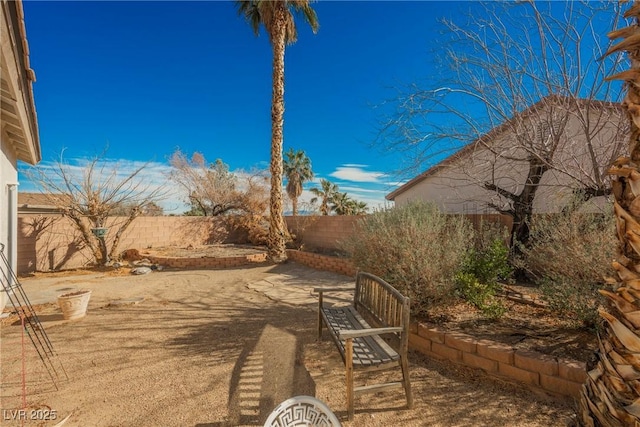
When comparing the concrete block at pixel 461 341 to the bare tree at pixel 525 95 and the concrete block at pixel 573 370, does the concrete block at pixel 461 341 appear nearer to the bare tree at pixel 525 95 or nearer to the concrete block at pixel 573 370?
the concrete block at pixel 573 370

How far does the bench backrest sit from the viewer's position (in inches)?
94.0

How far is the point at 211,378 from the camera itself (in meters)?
2.87

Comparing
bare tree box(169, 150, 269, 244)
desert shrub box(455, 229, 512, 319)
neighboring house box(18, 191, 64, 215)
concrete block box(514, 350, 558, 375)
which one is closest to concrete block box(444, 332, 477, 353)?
concrete block box(514, 350, 558, 375)

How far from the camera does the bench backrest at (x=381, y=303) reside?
2.39 meters

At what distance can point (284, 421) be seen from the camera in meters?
1.82

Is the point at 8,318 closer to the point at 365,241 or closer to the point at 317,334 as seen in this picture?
the point at 317,334

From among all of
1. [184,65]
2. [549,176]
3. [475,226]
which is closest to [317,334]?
[475,226]

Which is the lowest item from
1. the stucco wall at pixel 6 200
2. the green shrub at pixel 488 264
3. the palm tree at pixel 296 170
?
the green shrub at pixel 488 264

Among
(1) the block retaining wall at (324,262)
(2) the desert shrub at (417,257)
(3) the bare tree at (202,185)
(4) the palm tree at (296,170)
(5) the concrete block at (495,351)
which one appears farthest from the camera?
(4) the palm tree at (296,170)

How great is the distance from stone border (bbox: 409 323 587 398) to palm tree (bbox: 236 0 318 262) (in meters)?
7.17

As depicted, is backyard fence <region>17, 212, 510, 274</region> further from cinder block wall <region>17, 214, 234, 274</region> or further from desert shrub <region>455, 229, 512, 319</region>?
desert shrub <region>455, 229, 512, 319</region>

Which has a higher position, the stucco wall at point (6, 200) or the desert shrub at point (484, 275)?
the stucco wall at point (6, 200)

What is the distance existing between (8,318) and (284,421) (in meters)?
5.35
